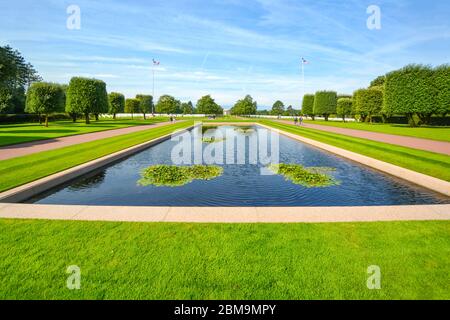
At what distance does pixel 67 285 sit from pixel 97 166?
10643 mm

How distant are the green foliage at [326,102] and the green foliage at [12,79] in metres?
Answer: 70.6

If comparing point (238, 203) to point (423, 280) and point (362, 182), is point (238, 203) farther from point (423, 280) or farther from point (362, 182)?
point (362, 182)

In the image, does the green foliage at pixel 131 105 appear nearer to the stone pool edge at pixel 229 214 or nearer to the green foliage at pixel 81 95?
the green foliage at pixel 81 95

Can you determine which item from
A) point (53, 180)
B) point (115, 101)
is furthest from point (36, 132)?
point (115, 101)

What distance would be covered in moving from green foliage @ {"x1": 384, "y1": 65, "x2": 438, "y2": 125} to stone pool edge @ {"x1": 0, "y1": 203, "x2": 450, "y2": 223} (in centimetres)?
4348

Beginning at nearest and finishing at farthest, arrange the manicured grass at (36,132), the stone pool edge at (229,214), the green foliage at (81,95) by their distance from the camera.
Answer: the stone pool edge at (229,214), the manicured grass at (36,132), the green foliage at (81,95)

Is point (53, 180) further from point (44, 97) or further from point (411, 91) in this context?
point (411, 91)

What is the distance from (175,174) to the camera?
12.9 meters

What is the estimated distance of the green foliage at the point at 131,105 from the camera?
91675 mm

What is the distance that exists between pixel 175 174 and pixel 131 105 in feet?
287

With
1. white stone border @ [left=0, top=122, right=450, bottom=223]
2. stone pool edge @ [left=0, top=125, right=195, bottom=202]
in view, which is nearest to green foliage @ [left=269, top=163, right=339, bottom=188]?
white stone border @ [left=0, top=122, right=450, bottom=223]

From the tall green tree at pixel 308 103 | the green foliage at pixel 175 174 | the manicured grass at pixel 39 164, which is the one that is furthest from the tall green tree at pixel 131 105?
the green foliage at pixel 175 174

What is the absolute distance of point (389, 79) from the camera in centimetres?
4553
